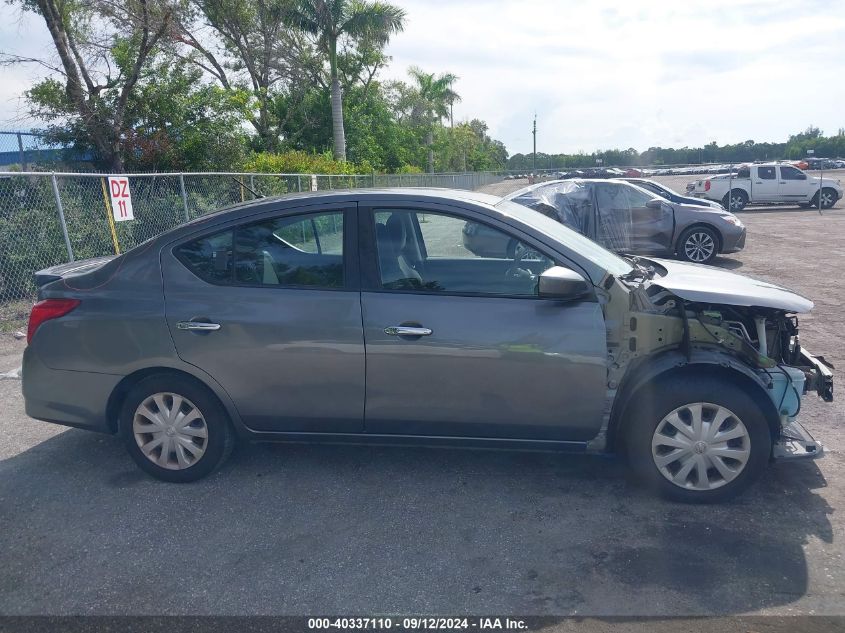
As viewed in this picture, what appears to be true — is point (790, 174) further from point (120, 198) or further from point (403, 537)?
point (403, 537)

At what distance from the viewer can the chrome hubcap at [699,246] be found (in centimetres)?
1243

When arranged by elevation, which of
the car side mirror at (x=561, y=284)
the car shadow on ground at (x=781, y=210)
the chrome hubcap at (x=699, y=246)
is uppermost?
the car side mirror at (x=561, y=284)

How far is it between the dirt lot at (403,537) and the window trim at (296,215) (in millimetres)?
1213

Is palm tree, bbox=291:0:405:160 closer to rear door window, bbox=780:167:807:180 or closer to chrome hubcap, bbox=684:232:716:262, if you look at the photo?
rear door window, bbox=780:167:807:180

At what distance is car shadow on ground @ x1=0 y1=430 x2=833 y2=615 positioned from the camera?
121 inches

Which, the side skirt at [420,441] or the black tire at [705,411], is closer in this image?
the black tire at [705,411]

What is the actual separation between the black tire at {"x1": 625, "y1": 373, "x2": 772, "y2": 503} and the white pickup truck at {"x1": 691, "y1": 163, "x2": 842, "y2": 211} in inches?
958

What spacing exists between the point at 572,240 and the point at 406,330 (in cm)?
A: 125

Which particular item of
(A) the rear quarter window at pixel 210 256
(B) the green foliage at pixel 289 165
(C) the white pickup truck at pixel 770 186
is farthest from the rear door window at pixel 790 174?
(A) the rear quarter window at pixel 210 256

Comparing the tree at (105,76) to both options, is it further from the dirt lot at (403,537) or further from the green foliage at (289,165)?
the dirt lot at (403,537)

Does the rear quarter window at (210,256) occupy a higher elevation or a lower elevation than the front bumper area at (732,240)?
higher

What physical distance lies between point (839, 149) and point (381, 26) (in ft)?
242

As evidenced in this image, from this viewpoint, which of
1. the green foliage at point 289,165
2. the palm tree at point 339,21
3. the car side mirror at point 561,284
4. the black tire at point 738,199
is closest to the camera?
the car side mirror at point 561,284

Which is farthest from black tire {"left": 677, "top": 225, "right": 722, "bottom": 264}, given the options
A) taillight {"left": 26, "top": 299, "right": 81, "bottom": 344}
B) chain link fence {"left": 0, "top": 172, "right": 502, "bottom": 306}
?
taillight {"left": 26, "top": 299, "right": 81, "bottom": 344}
